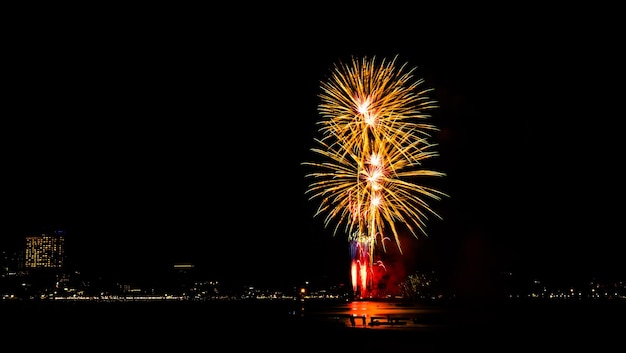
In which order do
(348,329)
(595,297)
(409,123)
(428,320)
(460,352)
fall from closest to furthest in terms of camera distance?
(460,352) < (409,123) < (348,329) < (428,320) < (595,297)

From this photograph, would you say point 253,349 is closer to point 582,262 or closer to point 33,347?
point 33,347

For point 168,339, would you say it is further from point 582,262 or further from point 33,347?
point 582,262

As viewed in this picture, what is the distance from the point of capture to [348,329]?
46.4m

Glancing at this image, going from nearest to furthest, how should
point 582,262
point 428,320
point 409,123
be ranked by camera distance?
1. point 409,123
2. point 428,320
3. point 582,262

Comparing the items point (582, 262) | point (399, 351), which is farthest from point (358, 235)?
point (582, 262)

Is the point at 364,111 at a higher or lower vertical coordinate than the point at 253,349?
higher

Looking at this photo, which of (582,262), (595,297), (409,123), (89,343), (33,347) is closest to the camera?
(409,123)

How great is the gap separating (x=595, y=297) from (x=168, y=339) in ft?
403

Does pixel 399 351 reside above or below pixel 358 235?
below

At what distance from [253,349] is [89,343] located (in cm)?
1143

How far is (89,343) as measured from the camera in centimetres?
4175

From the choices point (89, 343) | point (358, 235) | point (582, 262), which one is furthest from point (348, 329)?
point (582, 262)

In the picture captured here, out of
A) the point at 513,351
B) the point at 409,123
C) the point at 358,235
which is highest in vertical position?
the point at 409,123

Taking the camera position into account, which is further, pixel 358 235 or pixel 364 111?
pixel 358 235
